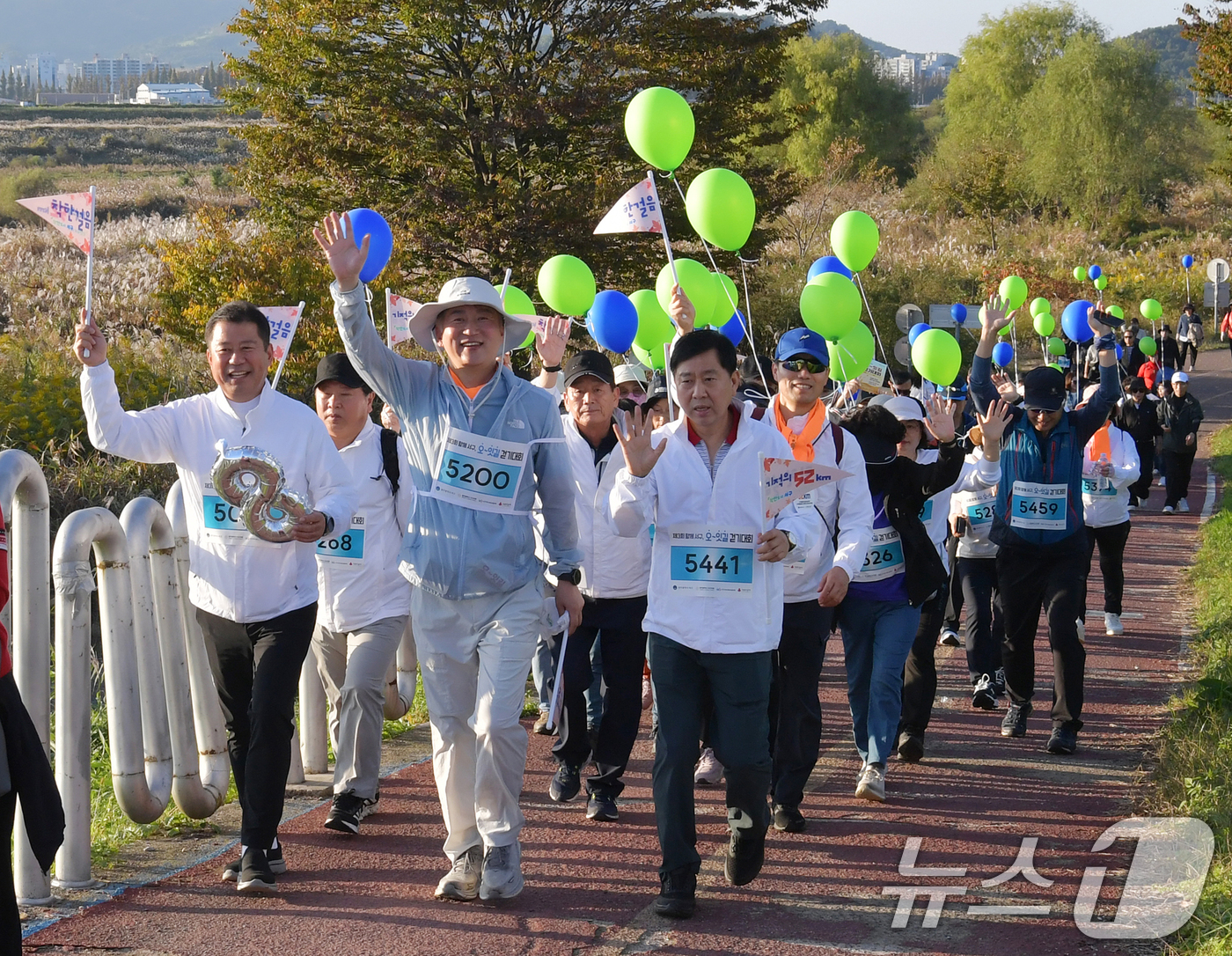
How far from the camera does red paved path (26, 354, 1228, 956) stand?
16.1 feet

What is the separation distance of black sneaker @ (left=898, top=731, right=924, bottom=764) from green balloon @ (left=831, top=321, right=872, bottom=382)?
263 centimetres

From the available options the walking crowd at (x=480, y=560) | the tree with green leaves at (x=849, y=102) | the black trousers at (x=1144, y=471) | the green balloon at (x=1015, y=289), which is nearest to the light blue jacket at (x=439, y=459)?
the walking crowd at (x=480, y=560)

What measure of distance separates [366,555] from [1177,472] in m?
14.6

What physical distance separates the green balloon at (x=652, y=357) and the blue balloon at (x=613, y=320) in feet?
2.50

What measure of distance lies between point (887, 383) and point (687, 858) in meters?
6.55

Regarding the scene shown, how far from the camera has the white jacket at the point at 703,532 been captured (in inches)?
205

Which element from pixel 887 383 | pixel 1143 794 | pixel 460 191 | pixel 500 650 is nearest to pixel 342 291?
pixel 500 650

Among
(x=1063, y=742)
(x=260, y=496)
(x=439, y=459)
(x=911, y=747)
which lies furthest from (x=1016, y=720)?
(x=260, y=496)

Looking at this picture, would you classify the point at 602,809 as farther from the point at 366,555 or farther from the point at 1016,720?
the point at 1016,720

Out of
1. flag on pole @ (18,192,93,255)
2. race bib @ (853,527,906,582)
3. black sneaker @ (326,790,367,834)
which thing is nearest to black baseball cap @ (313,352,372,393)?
flag on pole @ (18,192,93,255)

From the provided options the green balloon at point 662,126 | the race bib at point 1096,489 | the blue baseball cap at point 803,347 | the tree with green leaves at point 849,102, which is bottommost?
the race bib at point 1096,489

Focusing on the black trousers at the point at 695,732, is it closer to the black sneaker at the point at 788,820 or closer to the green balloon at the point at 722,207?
the black sneaker at the point at 788,820

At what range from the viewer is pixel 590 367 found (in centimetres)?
689

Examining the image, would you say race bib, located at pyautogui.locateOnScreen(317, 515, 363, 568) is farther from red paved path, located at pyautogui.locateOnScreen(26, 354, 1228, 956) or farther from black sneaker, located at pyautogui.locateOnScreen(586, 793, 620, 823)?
black sneaker, located at pyautogui.locateOnScreen(586, 793, 620, 823)
